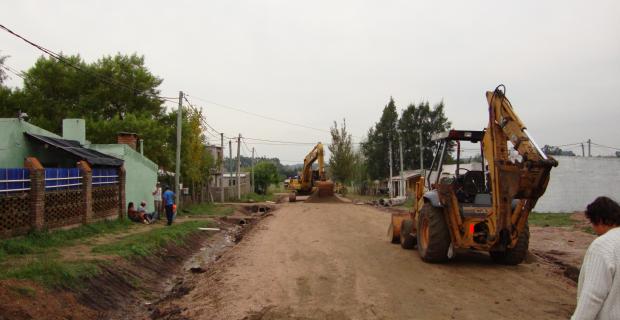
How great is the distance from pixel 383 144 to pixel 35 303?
61.0 m

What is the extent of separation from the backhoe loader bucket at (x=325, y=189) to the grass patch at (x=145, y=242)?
14.5m

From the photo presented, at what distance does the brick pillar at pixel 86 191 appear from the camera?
54.5 ft

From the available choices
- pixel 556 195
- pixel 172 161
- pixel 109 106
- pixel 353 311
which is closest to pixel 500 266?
pixel 353 311

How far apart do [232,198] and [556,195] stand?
2808 centimetres

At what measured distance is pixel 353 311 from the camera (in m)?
7.11

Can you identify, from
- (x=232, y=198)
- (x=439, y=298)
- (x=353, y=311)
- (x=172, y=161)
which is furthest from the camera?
(x=232, y=198)

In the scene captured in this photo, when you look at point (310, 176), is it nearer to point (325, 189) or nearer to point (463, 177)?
point (325, 189)

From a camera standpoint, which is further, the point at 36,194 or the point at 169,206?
the point at 169,206

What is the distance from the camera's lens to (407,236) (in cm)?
1267

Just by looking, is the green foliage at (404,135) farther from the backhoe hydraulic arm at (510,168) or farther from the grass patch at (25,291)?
the grass patch at (25,291)

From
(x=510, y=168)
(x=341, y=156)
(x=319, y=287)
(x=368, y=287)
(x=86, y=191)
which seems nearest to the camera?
(x=368, y=287)

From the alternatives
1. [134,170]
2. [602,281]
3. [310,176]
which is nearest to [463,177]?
[602,281]

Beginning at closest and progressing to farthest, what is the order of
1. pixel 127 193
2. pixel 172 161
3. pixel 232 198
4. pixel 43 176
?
pixel 43 176
pixel 127 193
pixel 172 161
pixel 232 198

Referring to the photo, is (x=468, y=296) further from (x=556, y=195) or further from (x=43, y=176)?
(x=556, y=195)
